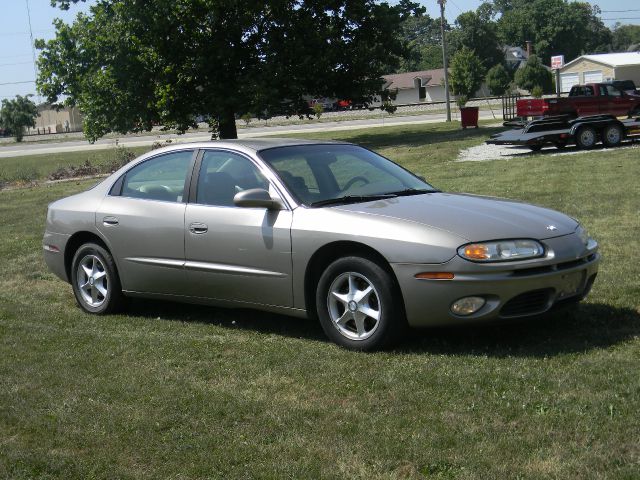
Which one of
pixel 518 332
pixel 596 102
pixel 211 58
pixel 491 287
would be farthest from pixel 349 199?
pixel 211 58

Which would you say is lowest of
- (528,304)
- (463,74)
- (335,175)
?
(528,304)

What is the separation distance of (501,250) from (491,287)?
25 cm

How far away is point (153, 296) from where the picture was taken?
7348mm

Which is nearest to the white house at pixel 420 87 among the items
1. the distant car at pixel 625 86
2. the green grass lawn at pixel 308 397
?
the distant car at pixel 625 86

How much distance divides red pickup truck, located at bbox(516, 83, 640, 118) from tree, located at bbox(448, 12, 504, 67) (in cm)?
8205

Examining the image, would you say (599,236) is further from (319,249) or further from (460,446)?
(460,446)

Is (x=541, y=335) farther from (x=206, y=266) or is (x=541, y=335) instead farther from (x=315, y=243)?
(x=206, y=266)

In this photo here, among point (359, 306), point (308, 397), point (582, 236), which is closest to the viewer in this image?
point (308, 397)

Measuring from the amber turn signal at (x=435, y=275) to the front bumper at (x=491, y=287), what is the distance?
2 cm

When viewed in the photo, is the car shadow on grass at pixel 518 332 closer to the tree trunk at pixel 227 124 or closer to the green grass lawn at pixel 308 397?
the green grass lawn at pixel 308 397

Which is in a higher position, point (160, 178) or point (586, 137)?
point (160, 178)

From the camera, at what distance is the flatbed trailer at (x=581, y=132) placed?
877 inches

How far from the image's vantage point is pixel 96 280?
7.73 m

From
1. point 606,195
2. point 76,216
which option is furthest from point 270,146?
point 606,195
